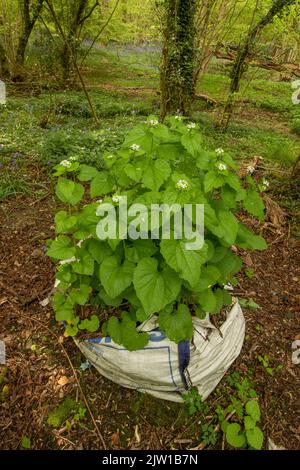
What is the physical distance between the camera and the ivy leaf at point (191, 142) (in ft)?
4.88

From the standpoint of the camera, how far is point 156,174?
58.6 inches

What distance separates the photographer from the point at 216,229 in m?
1.45

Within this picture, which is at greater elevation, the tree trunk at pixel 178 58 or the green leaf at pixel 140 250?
the tree trunk at pixel 178 58

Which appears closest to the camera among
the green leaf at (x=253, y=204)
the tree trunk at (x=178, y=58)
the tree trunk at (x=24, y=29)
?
the green leaf at (x=253, y=204)

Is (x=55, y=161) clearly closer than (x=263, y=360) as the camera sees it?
No

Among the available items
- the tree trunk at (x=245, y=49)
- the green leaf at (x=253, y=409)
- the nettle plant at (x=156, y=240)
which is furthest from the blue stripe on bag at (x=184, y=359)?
the tree trunk at (x=245, y=49)

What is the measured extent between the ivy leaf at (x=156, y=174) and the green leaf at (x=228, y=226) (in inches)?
11.8

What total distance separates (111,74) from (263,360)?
35.3ft

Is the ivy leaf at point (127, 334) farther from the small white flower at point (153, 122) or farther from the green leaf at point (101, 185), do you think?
the small white flower at point (153, 122)

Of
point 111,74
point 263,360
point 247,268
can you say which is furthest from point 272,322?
point 111,74

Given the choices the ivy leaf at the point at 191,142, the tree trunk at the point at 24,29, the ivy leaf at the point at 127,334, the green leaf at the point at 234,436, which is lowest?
the green leaf at the point at 234,436

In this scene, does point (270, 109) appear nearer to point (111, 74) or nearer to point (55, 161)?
point (111, 74)

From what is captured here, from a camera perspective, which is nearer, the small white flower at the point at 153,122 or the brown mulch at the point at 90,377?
the small white flower at the point at 153,122

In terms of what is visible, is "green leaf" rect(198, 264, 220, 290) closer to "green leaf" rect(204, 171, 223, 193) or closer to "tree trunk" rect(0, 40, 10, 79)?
"green leaf" rect(204, 171, 223, 193)
